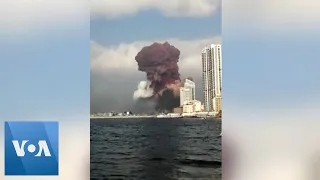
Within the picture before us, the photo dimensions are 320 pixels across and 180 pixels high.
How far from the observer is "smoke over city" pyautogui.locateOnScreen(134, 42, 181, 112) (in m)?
2.14

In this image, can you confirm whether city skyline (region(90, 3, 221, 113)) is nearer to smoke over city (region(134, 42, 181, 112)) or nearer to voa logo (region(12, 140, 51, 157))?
smoke over city (region(134, 42, 181, 112))

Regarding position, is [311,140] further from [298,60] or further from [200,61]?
[200,61]

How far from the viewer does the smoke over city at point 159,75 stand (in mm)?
2143

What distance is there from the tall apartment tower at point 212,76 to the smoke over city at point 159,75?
0.48 ft

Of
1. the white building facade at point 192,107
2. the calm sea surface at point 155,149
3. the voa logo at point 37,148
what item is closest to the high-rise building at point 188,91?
the white building facade at point 192,107

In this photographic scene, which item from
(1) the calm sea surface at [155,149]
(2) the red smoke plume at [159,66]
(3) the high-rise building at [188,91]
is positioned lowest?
(1) the calm sea surface at [155,149]

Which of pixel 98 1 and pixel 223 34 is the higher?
pixel 98 1

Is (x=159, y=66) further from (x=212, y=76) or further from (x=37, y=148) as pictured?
(x=37, y=148)

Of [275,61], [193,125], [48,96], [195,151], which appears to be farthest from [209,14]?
[48,96]

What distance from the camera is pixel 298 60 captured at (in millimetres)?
2090

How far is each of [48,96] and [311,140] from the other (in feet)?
4.56

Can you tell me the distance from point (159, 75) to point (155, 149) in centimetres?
39

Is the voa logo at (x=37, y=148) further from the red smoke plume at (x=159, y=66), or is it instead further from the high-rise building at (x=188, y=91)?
the high-rise building at (x=188, y=91)

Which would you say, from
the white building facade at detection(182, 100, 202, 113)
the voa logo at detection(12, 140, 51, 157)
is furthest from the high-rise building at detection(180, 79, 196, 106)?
the voa logo at detection(12, 140, 51, 157)
